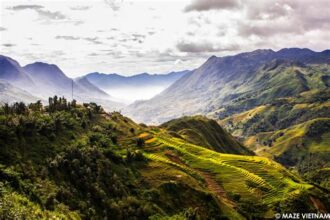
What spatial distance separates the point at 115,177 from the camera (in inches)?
5044

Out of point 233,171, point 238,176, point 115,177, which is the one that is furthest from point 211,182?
point 115,177

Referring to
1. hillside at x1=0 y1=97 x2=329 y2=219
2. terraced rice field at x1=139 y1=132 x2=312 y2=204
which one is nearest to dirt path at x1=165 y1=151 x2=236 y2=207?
terraced rice field at x1=139 y1=132 x2=312 y2=204

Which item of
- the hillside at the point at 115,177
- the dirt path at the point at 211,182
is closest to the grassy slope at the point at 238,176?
the dirt path at the point at 211,182

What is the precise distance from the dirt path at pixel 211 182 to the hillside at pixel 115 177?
440 millimetres

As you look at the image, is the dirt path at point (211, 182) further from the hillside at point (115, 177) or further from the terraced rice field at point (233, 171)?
the hillside at point (115, 177)

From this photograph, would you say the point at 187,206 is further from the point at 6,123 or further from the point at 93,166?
the point at 6,123

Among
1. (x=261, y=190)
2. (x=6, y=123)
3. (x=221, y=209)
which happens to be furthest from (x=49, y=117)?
(x=261, y=190)

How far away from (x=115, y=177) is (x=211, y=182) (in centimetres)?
4705

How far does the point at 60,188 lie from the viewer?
4257 inches

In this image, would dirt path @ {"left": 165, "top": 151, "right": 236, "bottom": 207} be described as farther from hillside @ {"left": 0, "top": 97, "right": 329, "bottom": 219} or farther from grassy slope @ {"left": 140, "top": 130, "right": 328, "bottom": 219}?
hillside @ {"left": 0, "top": 97, "right": 329, "bottom": 219}

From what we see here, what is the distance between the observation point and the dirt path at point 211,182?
148 m

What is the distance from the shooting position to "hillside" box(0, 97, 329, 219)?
10606 cm

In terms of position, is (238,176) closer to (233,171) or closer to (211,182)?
(233,171)

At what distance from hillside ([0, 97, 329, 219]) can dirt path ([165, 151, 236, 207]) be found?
440 mm
